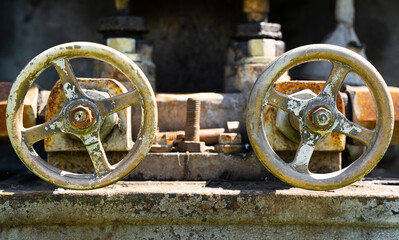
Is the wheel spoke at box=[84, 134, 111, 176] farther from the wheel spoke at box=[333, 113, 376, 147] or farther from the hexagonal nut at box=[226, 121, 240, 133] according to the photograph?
the wheel spoke at box=[333, 113, 376, 147]

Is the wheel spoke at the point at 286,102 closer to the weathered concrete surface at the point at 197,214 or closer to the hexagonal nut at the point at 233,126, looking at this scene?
the weathered concrete surface at the point at 197,214

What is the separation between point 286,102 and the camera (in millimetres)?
2158

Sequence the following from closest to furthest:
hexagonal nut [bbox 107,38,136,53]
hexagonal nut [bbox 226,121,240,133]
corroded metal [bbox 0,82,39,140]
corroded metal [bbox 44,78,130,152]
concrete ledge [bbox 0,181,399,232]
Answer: concrete ledge [bbox 0,181,399,232] < corroded metal [bbox 44,78,130,152] < corroded metal [bbox 0,82,39,140] < hexagonal nut [bbox 226,121,240,133] < hexagonal nut [bbox 107,38,136,53]

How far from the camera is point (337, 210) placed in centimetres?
224

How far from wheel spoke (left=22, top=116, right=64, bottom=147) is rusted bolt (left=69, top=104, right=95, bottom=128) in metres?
0.07

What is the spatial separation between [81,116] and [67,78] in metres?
0.18

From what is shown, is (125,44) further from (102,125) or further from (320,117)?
(320,117)

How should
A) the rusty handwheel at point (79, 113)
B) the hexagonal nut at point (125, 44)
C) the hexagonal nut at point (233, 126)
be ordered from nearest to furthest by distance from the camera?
the rusty handwheel at point (79, 113), the hexagonal nut at point (233, 126), the hexagonal nut at point (125, 44)

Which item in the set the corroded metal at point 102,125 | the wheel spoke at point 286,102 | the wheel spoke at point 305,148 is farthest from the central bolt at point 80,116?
the wheel spoke at point 305,148

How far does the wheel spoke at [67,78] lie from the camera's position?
2135 mm

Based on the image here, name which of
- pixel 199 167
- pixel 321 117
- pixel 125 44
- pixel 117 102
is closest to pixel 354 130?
pixel 321 117

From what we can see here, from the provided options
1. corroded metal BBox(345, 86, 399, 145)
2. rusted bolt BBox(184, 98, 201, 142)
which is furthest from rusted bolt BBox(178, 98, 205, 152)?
corroded metal BBox(345, 86, 399, 145)

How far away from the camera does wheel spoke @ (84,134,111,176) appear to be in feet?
7.03

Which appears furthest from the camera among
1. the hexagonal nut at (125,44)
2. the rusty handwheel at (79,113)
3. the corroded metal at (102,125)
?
the hexagonal nut at (125,44)
